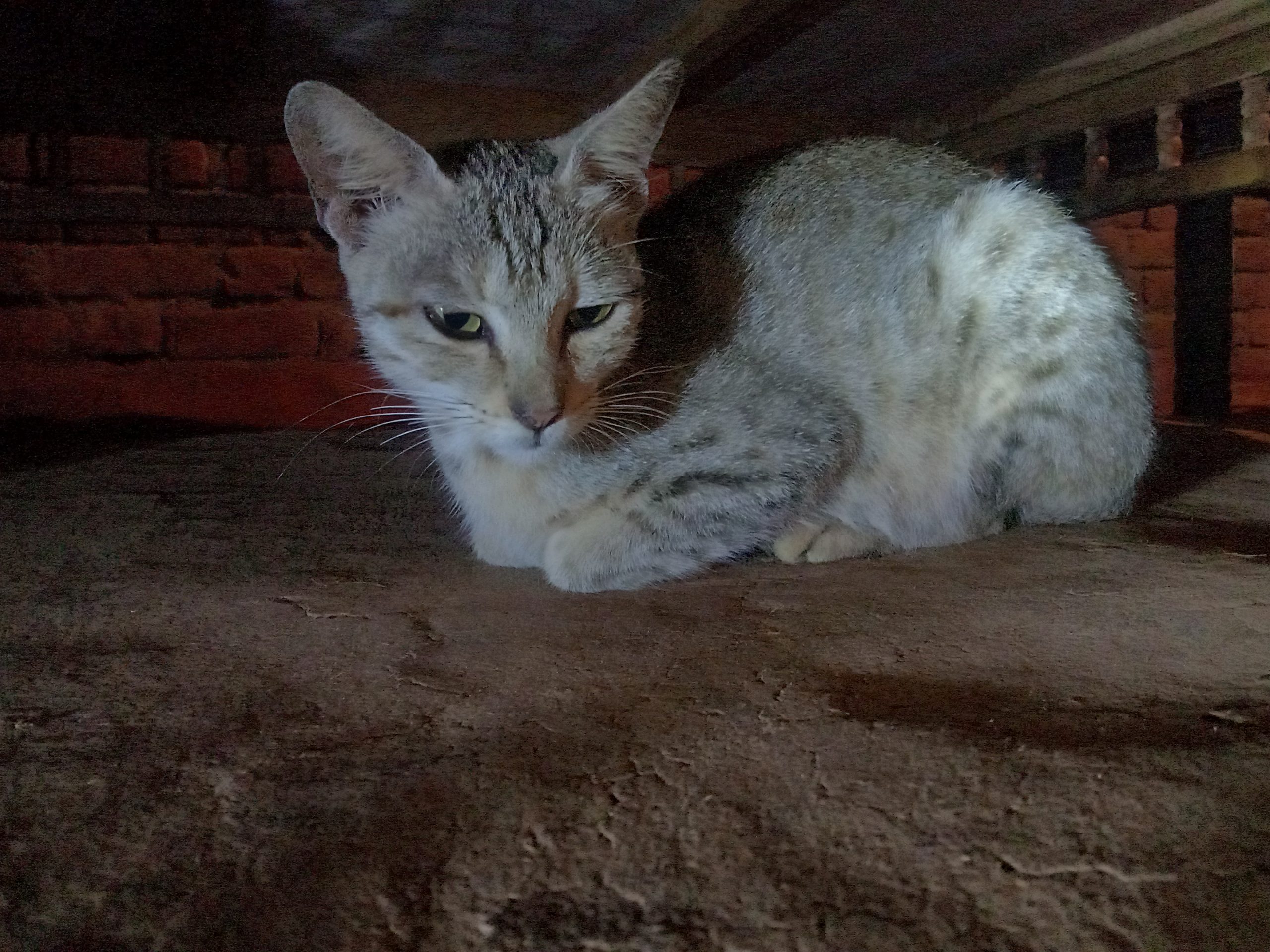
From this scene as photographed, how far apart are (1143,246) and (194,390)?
378 centimetres

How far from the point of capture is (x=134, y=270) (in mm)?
3176

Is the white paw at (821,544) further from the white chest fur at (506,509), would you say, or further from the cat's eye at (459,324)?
the cat's eye at (459,324)

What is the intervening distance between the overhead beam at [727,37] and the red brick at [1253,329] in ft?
8.12

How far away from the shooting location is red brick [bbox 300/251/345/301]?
132 inches

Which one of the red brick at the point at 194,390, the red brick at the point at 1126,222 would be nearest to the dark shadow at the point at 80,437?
the red brick at the point at 194,390

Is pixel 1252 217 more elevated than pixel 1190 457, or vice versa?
pixel 1252 217

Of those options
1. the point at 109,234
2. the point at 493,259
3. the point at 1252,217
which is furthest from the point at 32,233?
the point at 1252,217

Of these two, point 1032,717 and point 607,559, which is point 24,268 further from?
point 1032,717

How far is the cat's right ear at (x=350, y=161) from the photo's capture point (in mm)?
1347

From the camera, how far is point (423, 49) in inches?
98.8

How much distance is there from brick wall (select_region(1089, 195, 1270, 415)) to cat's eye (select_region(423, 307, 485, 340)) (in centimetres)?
318

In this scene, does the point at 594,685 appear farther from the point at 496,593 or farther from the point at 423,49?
the point at 423,49

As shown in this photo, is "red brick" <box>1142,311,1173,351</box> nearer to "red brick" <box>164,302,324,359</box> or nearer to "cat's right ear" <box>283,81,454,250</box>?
"red brick" <box>164,302,324,359</box>

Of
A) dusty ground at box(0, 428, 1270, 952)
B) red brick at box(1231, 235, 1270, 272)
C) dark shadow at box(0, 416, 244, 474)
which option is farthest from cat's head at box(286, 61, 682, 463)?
red brick at box(1231, 235, 1270, 272)
